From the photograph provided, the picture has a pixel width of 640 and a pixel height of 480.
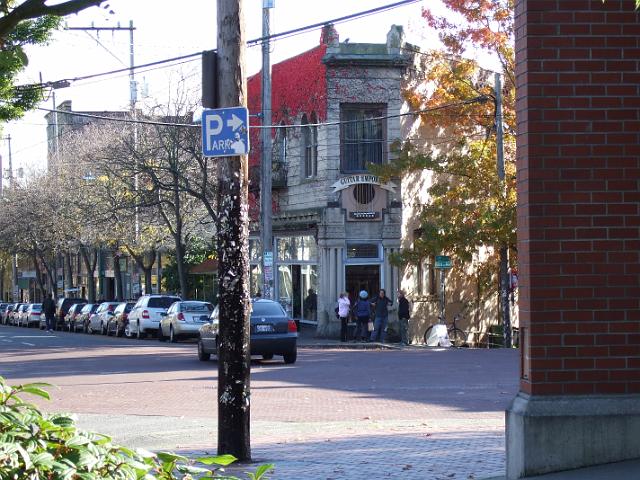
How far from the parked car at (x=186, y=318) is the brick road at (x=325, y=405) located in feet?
23.3

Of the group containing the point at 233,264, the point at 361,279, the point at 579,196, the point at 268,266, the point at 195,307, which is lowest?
the point at 195,307

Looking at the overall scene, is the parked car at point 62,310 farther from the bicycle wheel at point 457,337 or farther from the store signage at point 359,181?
the bicycle wheel at point 457,337

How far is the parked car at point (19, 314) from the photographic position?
66363 millimetres

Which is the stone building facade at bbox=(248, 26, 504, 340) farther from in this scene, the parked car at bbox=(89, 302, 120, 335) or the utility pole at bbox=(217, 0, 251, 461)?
the utility pole at bbox=(217, 0, 251, 461)

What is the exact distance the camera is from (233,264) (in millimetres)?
10875

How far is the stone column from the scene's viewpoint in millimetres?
8141

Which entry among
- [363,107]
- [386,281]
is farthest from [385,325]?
[363,107]

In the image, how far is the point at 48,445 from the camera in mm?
5070

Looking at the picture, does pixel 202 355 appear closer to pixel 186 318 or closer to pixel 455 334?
pixel 186 318

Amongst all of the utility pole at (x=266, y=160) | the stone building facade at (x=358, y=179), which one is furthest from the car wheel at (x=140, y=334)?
the utility pole at (x=266, y=160)

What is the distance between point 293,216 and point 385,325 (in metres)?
6.36

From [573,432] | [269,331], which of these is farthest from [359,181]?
[573,432]

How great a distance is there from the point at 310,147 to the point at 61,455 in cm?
3559

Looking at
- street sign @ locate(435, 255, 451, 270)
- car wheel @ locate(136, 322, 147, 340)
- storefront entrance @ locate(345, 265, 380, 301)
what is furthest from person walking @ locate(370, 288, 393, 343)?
car wheel @ locate(136, 322, 147, 340)
